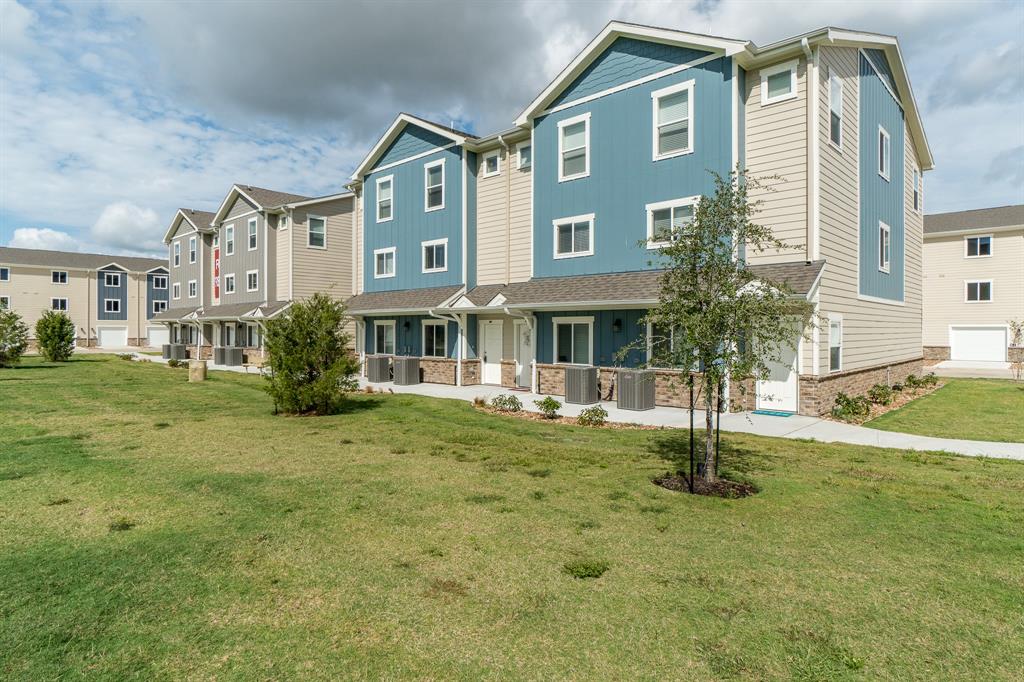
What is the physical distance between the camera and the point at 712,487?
22.8 ft

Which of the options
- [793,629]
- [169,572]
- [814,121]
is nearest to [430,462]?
[169,572]

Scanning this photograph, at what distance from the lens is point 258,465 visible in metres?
8.17

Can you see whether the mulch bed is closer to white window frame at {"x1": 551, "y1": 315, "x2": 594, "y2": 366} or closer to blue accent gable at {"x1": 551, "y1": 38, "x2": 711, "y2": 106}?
white window frame at {"x1": 551, "y1": 315, "x2": 594, "y2": 366}

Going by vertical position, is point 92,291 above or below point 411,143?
below

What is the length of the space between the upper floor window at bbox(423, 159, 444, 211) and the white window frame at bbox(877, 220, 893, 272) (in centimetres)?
1593

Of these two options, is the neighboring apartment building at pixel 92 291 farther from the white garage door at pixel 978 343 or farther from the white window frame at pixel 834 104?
the white garage door at pixel 978 343

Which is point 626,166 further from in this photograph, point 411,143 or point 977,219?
point 977,219

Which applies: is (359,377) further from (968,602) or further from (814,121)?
(968,602)

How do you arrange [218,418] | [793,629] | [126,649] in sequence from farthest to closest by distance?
[218,418] → [793,629] → [126,649]

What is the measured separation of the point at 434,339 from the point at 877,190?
54.5ft

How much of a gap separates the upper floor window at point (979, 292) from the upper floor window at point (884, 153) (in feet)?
62.1

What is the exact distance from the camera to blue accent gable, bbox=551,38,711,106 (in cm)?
1508

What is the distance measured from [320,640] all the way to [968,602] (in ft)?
16.0

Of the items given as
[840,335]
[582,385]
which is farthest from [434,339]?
[840,335]
